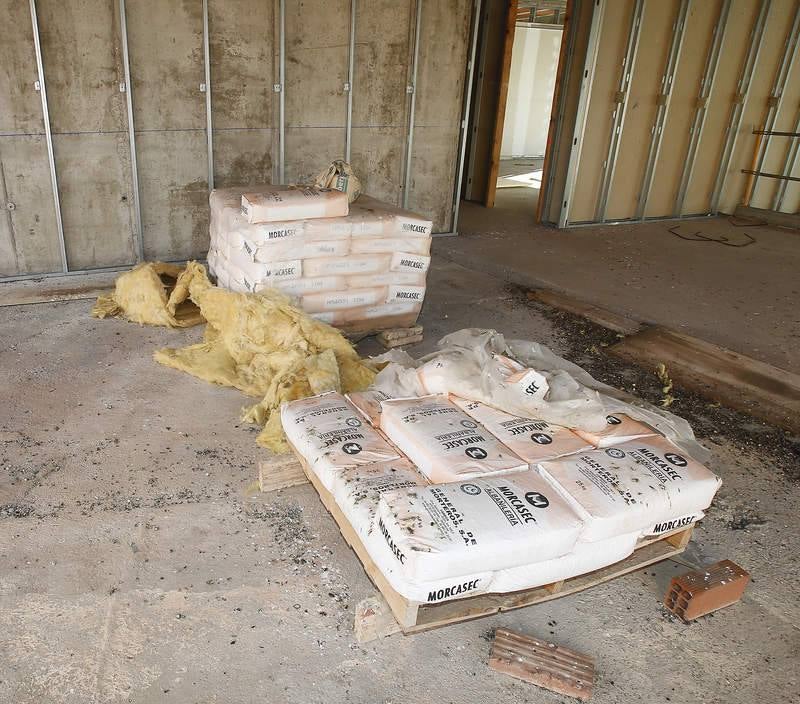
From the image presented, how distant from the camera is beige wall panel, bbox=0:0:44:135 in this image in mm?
5344

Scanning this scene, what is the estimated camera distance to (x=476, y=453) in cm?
282

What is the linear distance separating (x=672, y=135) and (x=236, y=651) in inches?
380

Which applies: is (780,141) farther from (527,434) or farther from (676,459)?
(527,434)

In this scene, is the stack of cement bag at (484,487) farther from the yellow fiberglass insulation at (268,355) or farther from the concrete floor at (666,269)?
the concrete floor at (666,269)

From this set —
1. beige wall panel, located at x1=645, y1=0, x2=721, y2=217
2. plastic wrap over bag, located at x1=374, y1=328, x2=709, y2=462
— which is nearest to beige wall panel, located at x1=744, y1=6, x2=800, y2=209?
beige wall panel, located at x1=645, y1=0, x2=721, y2=217

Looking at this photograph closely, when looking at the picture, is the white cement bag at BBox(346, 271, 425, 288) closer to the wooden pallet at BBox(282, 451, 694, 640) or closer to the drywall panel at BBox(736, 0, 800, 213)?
the wooden pallet at BBox(282, 451, 694, 640)

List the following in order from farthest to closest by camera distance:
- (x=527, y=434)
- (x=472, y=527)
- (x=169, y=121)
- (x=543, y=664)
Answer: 1. (x=169, y=121)
2. (x=527, y=434)
3. (x=543, y=664)
4. (x=472, y=527)

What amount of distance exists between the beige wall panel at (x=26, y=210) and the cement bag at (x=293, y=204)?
91.9 inches

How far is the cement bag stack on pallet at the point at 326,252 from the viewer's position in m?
4.59

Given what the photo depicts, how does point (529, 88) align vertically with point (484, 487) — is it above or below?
above

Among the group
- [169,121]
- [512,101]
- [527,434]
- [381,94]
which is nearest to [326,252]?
[527,434]

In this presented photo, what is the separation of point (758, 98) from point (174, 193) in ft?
29.5

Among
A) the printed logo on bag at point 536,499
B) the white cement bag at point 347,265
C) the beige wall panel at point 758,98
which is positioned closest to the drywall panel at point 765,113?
the beige wall panel at point 758,98

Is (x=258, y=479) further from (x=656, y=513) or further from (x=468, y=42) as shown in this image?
(x=468, y=42)
